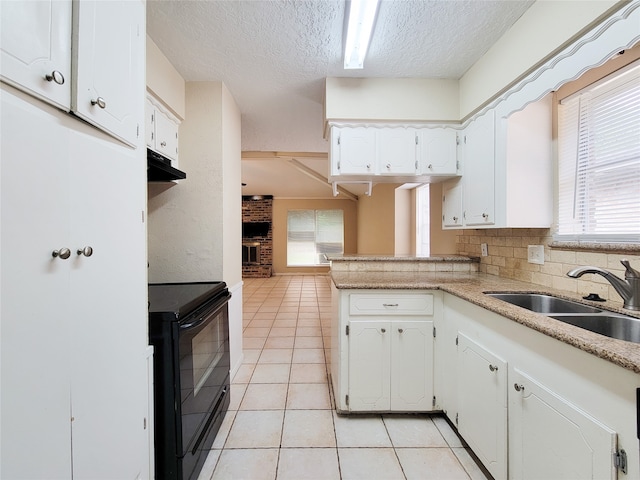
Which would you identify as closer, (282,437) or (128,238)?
(128,238)

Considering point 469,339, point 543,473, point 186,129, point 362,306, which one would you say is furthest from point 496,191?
point 186,129

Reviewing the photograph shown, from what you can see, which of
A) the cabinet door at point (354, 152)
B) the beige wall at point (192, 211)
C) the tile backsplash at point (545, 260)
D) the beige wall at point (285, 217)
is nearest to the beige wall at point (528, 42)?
the cabinet door at point (354, 152)

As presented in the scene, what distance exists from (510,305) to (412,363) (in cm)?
76

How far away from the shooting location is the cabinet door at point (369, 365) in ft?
5.83

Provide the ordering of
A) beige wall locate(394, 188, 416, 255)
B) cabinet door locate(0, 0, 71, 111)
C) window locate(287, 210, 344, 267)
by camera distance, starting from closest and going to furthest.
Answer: cabinet door locate(0, 0, 71, 111) < beige wall locate(394, 188, 416, 255) < window locate(287, 210, 344, 267)

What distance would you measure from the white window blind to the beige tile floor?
Answer: 4.70 ft

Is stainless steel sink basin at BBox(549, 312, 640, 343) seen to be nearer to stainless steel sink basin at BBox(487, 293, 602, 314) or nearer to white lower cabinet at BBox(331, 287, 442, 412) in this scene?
stainless steel sink basin at BBox(487, 293, 602, 314)

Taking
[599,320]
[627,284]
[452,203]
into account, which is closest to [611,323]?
[599,320]

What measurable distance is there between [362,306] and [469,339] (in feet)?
2.03

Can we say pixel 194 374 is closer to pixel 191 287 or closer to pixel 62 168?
pixel 191 287

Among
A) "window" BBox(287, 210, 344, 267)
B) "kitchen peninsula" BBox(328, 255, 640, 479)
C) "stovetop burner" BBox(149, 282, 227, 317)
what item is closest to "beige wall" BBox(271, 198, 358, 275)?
"window" BBox(287, 210, 344, 267)

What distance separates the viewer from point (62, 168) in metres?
0.70

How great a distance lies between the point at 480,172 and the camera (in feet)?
6.32

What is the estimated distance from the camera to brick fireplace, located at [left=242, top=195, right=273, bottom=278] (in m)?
7.95
